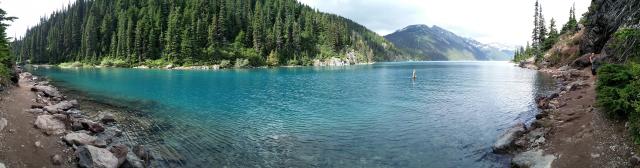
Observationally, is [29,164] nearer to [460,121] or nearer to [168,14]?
[460,121]

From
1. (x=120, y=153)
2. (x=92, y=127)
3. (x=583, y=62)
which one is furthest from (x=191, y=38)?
(x=120, y=153)

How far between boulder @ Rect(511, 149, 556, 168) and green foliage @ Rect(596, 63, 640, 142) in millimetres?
3600

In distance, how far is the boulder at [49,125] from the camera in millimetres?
22734

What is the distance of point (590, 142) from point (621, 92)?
2.95 m

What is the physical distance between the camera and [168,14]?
186625 mm

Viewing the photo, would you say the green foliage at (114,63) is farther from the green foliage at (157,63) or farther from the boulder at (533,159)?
the boulder at (533,159)

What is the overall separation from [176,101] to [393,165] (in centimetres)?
3391

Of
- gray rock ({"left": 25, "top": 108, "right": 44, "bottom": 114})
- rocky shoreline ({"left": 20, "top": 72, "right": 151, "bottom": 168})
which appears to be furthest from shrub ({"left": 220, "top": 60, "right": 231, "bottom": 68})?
gray rock ({"left": 25, "top": 108, "right": 44, "bottom": 114})

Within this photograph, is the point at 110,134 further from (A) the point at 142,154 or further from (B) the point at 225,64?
(B) the point at 225,64

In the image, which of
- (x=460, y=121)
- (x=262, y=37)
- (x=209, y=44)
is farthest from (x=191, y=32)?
(x=460, y=121)

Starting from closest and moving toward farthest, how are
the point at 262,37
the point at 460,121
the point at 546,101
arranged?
the point at 460,121
the point at 546,101
the point at 262,37

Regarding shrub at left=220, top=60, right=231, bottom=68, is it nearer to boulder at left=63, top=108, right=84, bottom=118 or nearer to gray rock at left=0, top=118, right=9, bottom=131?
boulder at left=63, top=108, right=84, bottom=118

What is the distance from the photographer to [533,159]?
62.1ft

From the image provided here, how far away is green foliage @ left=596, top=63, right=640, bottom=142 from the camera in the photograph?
55.1 feet
